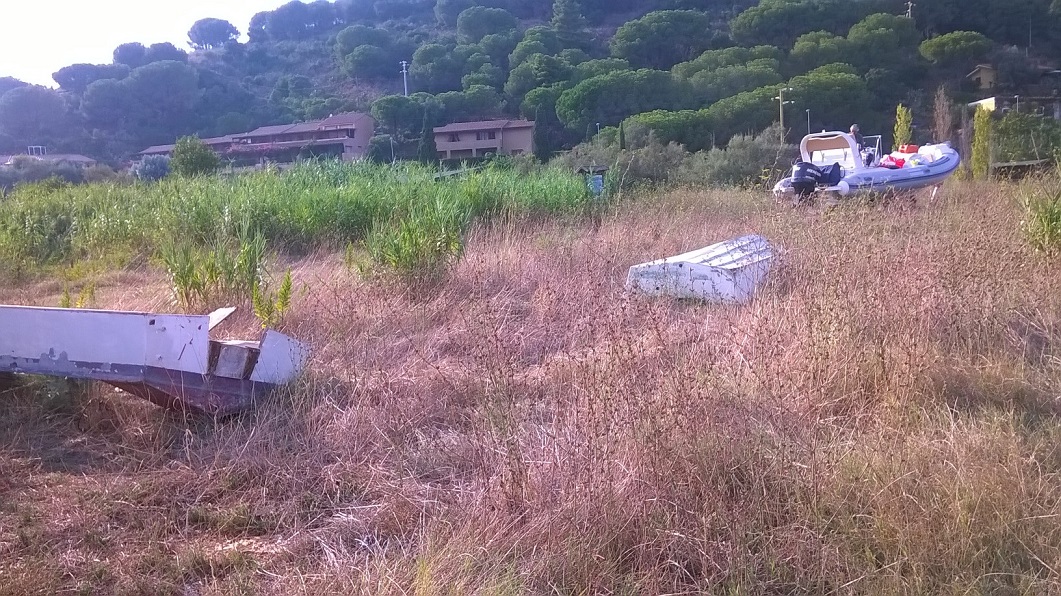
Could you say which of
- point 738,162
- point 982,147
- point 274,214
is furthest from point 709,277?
point 738,162

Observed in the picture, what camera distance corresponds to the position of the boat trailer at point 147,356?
3.29m

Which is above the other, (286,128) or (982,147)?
(286,128)

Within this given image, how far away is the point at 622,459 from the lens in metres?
2.43

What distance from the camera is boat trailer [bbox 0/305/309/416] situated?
10.8 feet

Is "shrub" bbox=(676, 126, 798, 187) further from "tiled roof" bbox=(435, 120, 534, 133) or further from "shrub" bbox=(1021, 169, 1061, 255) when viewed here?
"tiled roof" bbox=(435, 120, 534, 133)

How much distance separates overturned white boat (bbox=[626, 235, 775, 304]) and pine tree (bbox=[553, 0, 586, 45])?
30319mm

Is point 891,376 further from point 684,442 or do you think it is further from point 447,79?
point 447,79

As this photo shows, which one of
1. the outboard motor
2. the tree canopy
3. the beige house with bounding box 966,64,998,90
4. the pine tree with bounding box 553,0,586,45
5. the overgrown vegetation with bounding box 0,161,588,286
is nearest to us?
the overgrown vegetation with bounding box 0,161,588,286

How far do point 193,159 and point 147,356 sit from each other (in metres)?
14.7

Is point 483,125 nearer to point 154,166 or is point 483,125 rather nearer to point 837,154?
point 154,166

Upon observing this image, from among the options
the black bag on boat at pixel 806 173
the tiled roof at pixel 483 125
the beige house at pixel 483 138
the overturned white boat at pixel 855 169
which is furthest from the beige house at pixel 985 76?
the black bag on boat at pixel 806 173

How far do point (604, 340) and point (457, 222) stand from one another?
3.75m

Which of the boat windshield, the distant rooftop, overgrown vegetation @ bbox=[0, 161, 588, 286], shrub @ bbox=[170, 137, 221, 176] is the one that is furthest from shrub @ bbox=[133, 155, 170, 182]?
the boat windshield

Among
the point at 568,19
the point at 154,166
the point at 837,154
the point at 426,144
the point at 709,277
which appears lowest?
the point at 709,277
